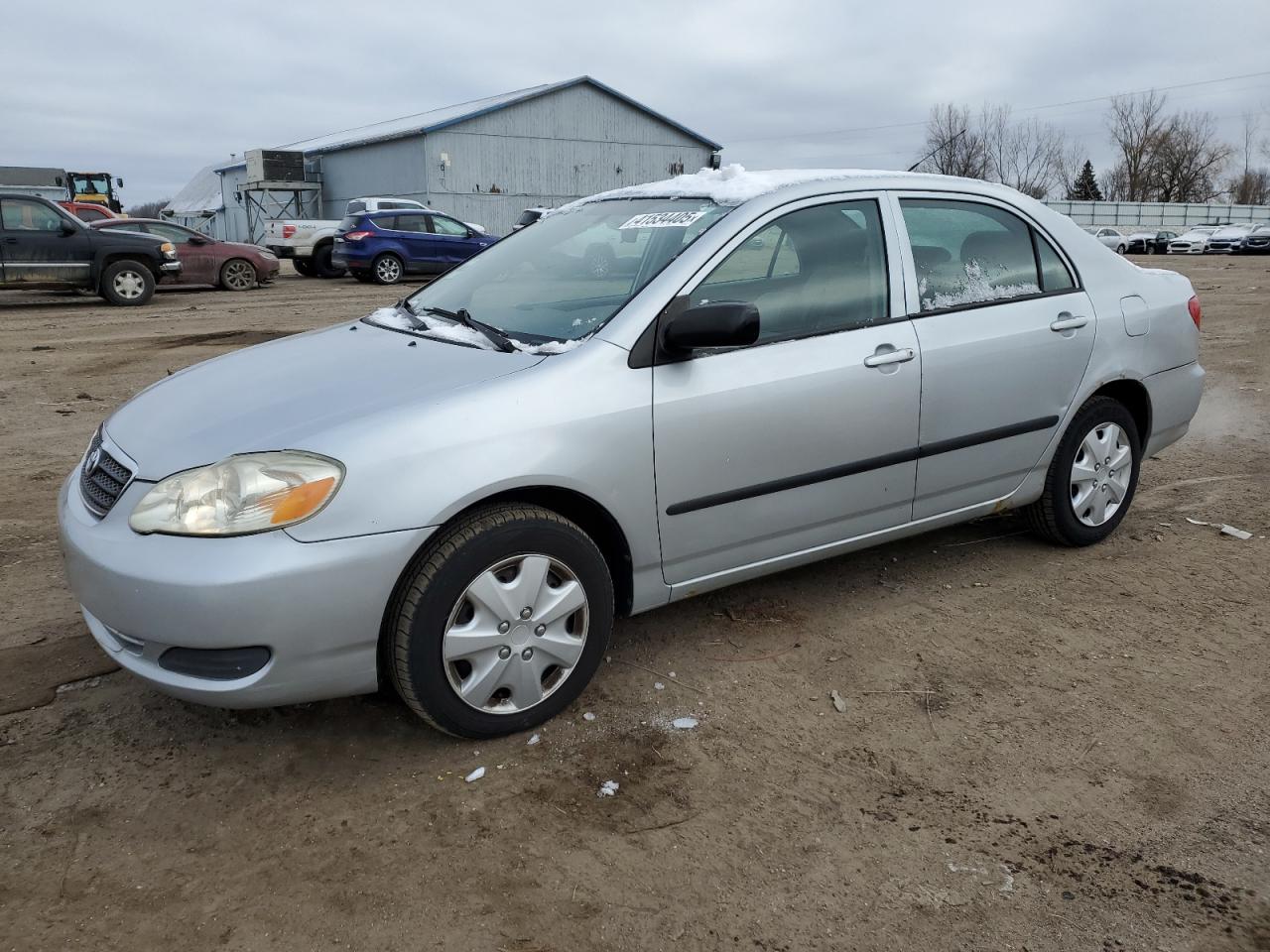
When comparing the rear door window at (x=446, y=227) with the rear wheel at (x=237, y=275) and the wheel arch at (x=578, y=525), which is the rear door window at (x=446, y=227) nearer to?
the rear wheel at (x=237, y=275)

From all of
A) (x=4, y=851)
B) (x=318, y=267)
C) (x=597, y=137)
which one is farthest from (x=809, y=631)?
(x=597, y=137)

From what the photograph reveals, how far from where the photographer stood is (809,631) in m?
3.84

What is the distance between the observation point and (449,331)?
3.55 meters

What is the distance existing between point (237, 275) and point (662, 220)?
53.9 ft

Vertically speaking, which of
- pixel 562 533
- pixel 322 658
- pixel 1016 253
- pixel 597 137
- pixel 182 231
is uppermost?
pixel 597 137

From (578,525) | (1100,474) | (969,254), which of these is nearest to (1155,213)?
(1100,474)

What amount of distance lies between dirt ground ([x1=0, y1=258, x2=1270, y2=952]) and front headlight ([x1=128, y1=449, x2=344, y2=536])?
769mm

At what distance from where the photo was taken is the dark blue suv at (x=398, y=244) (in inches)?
787

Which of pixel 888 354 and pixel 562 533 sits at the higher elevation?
pixel 888 354

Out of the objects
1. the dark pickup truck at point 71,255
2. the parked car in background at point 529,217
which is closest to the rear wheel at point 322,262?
the dark pickup truck at point 71,255

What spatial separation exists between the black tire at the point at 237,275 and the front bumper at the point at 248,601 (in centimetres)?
1662

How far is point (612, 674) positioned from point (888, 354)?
1.50 meters

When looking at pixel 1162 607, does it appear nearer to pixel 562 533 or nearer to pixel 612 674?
pixel 612 674

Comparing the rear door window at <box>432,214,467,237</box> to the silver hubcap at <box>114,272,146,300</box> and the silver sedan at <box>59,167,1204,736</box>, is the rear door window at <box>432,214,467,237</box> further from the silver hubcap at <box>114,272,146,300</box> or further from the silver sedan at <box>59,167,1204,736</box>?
the silver sedan at <box>59,167,1204,736</box>
